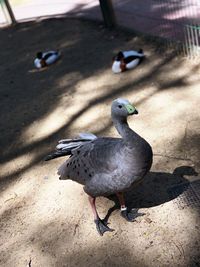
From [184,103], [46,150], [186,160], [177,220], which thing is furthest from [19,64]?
[177,220]

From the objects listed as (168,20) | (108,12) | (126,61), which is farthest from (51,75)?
(168,20)

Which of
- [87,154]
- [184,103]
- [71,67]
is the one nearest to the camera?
[87,154]

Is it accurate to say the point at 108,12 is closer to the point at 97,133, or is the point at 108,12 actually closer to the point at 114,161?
the point at 97,133

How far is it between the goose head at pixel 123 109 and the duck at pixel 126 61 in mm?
3675

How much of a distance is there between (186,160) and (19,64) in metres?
5.52

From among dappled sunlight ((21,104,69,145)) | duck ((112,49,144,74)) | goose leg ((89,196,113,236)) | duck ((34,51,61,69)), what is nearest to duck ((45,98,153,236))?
goose leg ((89,196,113,236))

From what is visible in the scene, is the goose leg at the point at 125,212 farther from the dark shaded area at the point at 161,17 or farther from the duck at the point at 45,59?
the duck at the point at 45,59

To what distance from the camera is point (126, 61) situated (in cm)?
717

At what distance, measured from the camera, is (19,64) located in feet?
30.0

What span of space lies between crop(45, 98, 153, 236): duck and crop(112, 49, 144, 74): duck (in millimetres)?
3229

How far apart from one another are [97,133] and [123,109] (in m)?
2.33

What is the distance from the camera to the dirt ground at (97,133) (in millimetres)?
4035

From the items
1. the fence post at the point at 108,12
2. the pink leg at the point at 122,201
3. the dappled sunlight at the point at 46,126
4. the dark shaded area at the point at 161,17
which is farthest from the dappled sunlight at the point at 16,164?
the fence post at the point at 108,12

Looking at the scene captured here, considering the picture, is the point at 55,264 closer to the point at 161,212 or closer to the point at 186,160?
the point at 161,212
